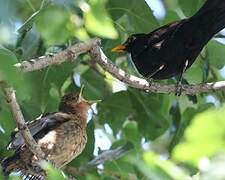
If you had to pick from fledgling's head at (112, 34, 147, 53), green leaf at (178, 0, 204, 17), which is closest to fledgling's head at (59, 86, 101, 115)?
fledgling's head at (112, 34, 147, 53)

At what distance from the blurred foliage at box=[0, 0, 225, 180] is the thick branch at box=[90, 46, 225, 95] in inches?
10.1

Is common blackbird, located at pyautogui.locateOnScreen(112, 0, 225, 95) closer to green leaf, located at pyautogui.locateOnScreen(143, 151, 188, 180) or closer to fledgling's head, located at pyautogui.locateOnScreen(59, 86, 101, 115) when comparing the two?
fledgling's head, located at pyautogui.locateOnScreen(59, 86, 101, 115)

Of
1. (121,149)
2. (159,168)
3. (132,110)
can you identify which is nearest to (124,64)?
(132,110)

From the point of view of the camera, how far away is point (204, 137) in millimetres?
917

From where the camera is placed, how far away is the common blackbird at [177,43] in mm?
3558

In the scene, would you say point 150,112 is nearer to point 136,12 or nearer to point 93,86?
point 93,86

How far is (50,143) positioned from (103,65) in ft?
4.33

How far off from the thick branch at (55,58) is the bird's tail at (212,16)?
101cm

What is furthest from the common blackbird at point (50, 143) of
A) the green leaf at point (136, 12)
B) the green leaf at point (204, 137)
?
the green leaf at point (204, 137)

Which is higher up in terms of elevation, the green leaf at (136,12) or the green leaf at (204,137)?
the green leaf at (204,137)

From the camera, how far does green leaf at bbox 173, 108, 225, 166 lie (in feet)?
3.01

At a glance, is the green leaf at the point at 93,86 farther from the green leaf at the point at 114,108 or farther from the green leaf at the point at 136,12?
the green leaf at the point at 136,12

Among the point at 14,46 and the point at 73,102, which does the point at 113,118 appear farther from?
the point at 14,46

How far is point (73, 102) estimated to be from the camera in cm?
536
